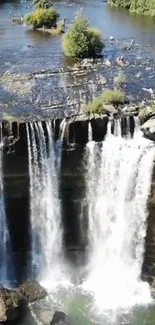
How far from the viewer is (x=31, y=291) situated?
25250mm

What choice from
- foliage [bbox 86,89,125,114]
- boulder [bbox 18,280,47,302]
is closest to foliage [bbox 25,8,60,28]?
foliage [bbox 86,89,125,114]

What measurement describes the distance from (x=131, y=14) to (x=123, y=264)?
168 feet

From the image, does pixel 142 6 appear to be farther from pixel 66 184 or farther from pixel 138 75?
pixel 66 184

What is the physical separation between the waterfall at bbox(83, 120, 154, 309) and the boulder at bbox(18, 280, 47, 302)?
8.42 feet

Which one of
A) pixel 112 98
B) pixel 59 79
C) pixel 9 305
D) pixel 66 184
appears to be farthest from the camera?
pixel 59 79

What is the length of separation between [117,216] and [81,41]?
17.5 meters

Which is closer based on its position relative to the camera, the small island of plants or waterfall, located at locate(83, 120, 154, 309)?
waterfall, located at locate(83, 120, 154, 309)

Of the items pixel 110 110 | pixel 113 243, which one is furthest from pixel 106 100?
pixel 113 243

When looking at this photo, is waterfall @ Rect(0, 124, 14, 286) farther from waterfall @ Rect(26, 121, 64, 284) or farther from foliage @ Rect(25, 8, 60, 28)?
foliage @ Rect(25, 8, 60, 28)

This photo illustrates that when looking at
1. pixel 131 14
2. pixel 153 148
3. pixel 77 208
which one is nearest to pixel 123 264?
pixel 77 208

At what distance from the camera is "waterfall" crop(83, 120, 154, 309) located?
25109 mm

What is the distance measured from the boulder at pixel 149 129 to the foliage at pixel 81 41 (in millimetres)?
14961

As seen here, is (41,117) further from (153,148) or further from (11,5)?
(11,5)

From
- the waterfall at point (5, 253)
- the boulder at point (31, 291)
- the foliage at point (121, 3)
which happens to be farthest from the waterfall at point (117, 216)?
the foliage at point (121, 3)
